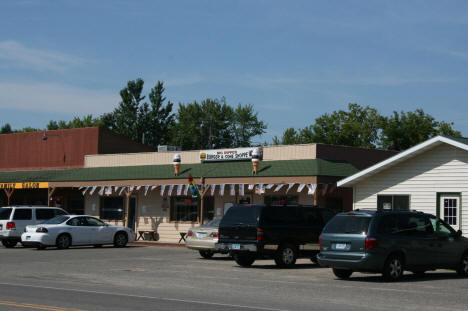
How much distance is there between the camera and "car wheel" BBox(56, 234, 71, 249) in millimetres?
28938

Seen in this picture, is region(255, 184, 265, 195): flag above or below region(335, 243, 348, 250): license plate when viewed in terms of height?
above

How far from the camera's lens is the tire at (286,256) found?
834 inches

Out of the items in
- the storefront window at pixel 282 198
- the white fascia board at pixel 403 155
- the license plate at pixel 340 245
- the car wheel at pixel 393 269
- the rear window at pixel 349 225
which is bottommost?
the car wheel at pixel 393 269

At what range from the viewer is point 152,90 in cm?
9006

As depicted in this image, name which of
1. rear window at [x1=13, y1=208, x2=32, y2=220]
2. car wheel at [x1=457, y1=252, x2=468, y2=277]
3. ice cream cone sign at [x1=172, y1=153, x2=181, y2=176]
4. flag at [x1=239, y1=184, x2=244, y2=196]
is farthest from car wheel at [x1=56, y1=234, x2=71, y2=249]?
car wheel at [x1=457, y1=252, x2=468, y2=277]

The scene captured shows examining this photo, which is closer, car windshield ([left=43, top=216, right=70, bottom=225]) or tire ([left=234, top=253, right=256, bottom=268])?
tire ([left=234, top=253, right=256, bottom=268])

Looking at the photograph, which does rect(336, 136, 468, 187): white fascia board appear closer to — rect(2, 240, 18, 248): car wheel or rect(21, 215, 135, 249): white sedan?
rect(21, 215, 135, 249): white sedan

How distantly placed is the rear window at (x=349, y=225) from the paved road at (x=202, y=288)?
121 cm

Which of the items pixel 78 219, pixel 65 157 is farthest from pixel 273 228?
pixel 65 157

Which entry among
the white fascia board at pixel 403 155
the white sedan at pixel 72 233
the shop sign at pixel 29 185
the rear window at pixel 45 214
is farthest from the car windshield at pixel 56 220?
the white fascia board at pixel 403 155

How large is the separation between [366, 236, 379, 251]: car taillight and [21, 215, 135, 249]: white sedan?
1568cm

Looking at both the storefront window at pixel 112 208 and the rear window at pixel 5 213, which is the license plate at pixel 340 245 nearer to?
the rear window at pixel 5 213

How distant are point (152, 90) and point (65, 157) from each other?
4682 centimetres

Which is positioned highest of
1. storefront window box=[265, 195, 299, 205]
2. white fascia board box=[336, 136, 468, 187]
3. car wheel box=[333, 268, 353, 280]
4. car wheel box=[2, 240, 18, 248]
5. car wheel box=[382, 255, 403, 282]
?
white fascia board box=[336, 136, 468, 187]
